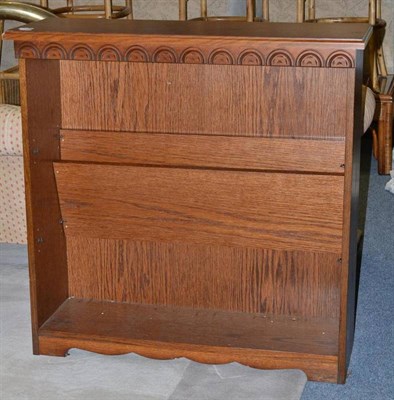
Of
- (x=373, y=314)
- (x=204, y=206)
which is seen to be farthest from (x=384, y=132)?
(x=204, y=206)

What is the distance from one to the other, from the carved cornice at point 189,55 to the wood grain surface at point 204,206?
1.09ft

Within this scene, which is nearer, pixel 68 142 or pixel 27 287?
pixel 68 142

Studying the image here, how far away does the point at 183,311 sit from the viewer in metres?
2.79

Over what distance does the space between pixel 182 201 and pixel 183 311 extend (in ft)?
1.14

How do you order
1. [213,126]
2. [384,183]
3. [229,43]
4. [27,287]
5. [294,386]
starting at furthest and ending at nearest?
1. [384,183]
2. [27,287]
3. [213,126]
4. [294,386]
5. [229,43]

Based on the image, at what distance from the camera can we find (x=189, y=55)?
237 cm

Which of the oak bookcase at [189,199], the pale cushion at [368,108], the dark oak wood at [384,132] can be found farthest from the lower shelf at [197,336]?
the dark oak wood at [384,132]

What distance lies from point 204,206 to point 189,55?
1.48 feet

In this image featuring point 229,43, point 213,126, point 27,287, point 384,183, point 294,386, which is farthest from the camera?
point 384,183

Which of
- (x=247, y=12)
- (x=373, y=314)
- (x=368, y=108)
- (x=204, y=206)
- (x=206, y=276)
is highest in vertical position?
(x=247, y=12)

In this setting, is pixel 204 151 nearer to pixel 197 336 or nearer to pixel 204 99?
pixel 204 99

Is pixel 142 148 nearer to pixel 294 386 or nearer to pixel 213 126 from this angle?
pixel 213 126

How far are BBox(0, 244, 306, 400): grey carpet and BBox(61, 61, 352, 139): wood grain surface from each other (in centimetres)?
63

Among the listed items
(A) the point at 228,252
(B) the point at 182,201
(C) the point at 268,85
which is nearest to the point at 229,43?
(C) the point at 268,85
